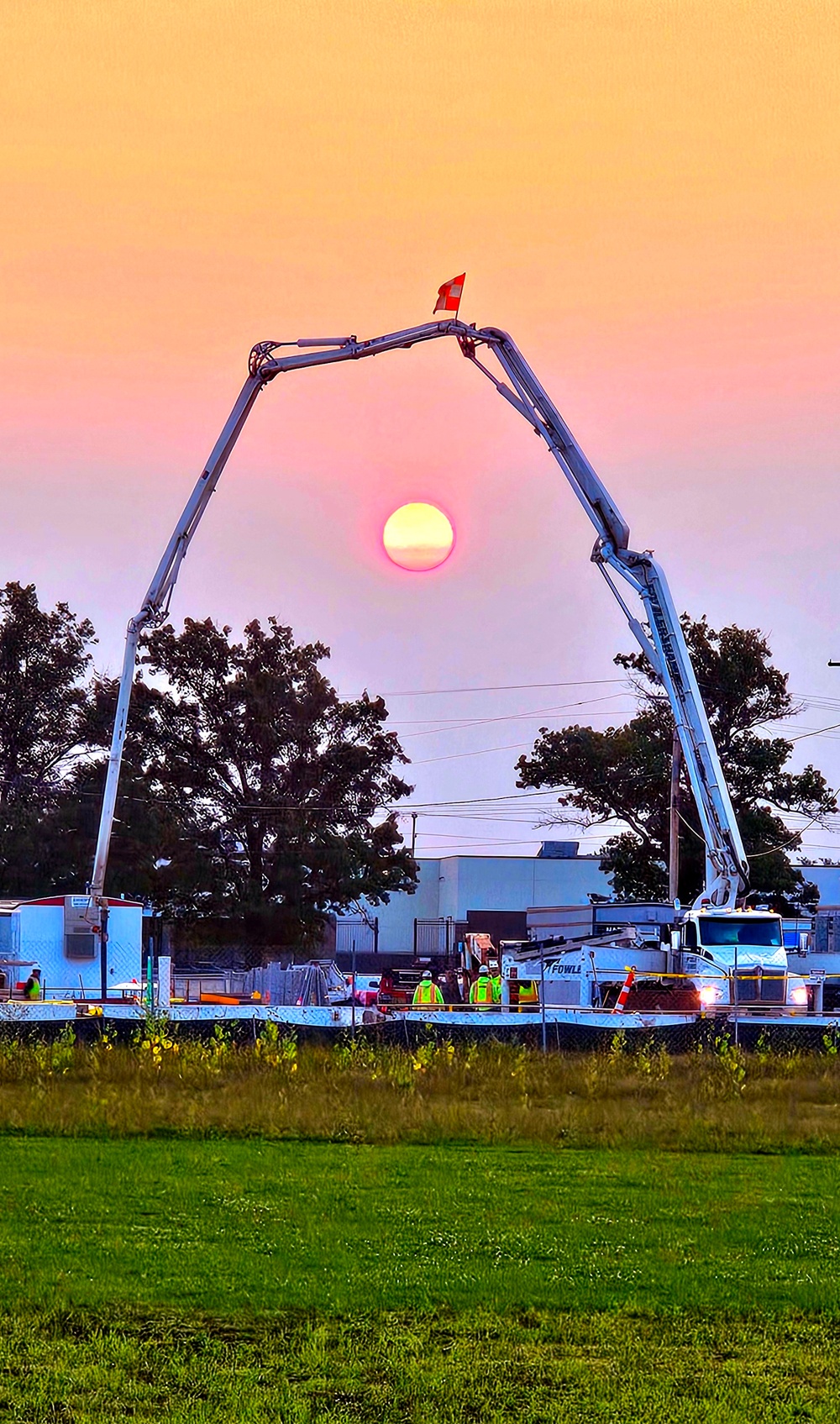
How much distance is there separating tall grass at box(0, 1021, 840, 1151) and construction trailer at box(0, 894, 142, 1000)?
53.1ft

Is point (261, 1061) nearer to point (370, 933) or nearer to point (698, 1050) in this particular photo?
point (698, 1050)

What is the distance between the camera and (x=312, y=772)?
226 ft

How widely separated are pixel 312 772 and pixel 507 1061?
46412mm

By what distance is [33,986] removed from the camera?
117 feet

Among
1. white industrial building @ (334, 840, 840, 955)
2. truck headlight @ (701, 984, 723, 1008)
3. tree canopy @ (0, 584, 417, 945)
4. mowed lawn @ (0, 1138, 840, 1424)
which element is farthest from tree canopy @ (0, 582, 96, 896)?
mowed lawn @ (0, 1138, 840, 1424)

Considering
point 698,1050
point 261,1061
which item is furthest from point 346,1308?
point 698,1050

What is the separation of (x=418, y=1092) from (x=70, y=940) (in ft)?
72.1

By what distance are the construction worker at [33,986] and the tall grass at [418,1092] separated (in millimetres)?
11750

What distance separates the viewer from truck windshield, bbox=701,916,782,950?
36.5 m

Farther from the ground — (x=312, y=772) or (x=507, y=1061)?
(x=312, y=772)

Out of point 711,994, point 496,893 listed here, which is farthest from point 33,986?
point 496,893

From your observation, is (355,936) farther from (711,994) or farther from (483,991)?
(711,994)

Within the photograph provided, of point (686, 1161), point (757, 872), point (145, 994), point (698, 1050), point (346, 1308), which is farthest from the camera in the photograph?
point (757, 872)

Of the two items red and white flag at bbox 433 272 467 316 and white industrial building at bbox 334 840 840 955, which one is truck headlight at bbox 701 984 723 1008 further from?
white industrial building at bbox 334 840 840 955
